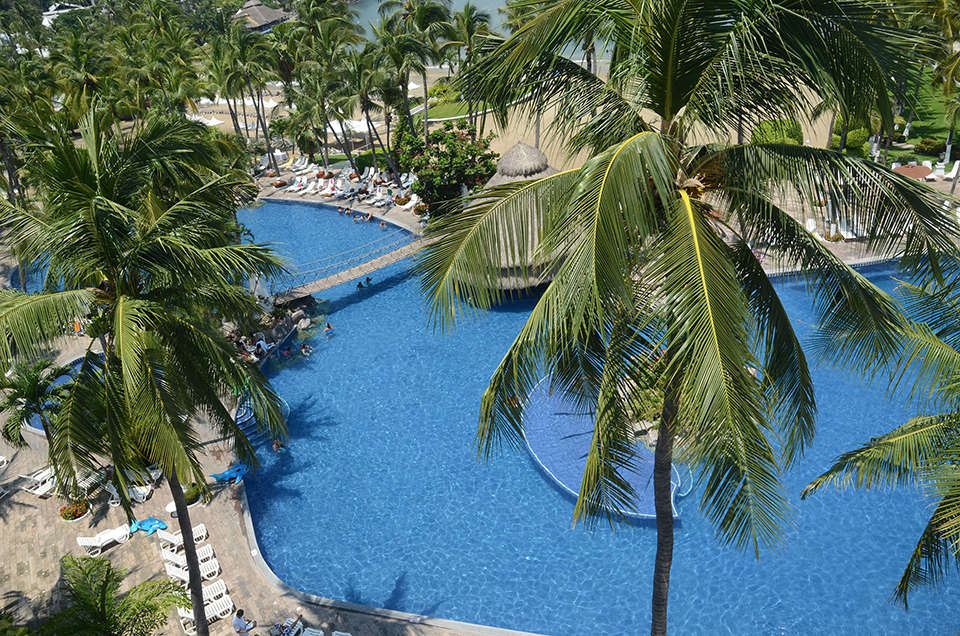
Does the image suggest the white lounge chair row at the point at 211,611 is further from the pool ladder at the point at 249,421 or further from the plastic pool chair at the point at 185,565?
the pool ladder at the point at 249,421

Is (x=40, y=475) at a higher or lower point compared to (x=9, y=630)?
lower

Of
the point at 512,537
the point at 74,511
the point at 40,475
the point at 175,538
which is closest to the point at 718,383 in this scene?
the point at 512,537

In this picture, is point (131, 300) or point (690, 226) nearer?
point (690, 226)

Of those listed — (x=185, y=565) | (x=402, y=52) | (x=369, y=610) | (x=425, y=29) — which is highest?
(x=425, y=29)

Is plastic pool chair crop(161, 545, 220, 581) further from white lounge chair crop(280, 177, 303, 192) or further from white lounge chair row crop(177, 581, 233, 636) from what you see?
white lounge chair crop(280, 177, 303, 192)

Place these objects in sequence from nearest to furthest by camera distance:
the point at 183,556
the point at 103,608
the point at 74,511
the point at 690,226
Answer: the point at 690,226 < the point at 103,608 < the point at 183,556 < the point at 74,511

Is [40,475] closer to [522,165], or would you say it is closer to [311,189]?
[522,165]

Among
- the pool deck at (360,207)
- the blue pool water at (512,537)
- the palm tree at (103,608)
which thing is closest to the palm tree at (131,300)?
the palm tree at (103,608)
